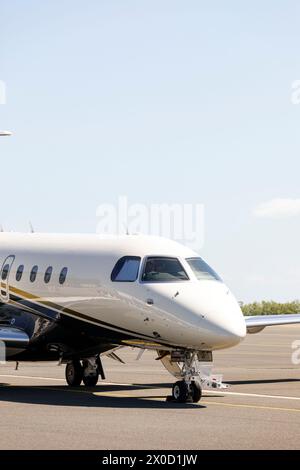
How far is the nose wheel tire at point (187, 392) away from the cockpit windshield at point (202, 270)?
2124 millimetres

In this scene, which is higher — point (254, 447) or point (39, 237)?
point (39, 237)

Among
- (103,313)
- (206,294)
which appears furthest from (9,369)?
(206,294)

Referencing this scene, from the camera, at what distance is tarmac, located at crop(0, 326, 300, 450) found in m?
16.8

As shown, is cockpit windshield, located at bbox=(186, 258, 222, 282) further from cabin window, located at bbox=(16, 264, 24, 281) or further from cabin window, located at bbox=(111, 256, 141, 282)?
cabin window, located at bbox=(16, 264, 24, 281)

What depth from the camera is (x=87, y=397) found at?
24406 millimetres

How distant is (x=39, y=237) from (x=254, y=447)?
43.5 feet

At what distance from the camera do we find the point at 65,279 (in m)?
26.3

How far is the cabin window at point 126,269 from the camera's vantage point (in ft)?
79.9

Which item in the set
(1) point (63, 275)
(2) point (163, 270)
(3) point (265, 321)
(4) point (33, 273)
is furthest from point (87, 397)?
(3) point (265, 321)

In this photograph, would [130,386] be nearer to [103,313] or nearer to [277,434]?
[103,313]

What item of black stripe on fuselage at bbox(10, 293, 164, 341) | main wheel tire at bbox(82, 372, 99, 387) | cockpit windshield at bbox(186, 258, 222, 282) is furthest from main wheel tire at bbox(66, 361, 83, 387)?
cockpit windshield at bbox(186, 258, 222, 282)

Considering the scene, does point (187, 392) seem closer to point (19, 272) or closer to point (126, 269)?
point (126, 269)

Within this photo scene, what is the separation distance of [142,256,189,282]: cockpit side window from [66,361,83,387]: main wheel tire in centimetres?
444

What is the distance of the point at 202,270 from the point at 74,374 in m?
5.10
